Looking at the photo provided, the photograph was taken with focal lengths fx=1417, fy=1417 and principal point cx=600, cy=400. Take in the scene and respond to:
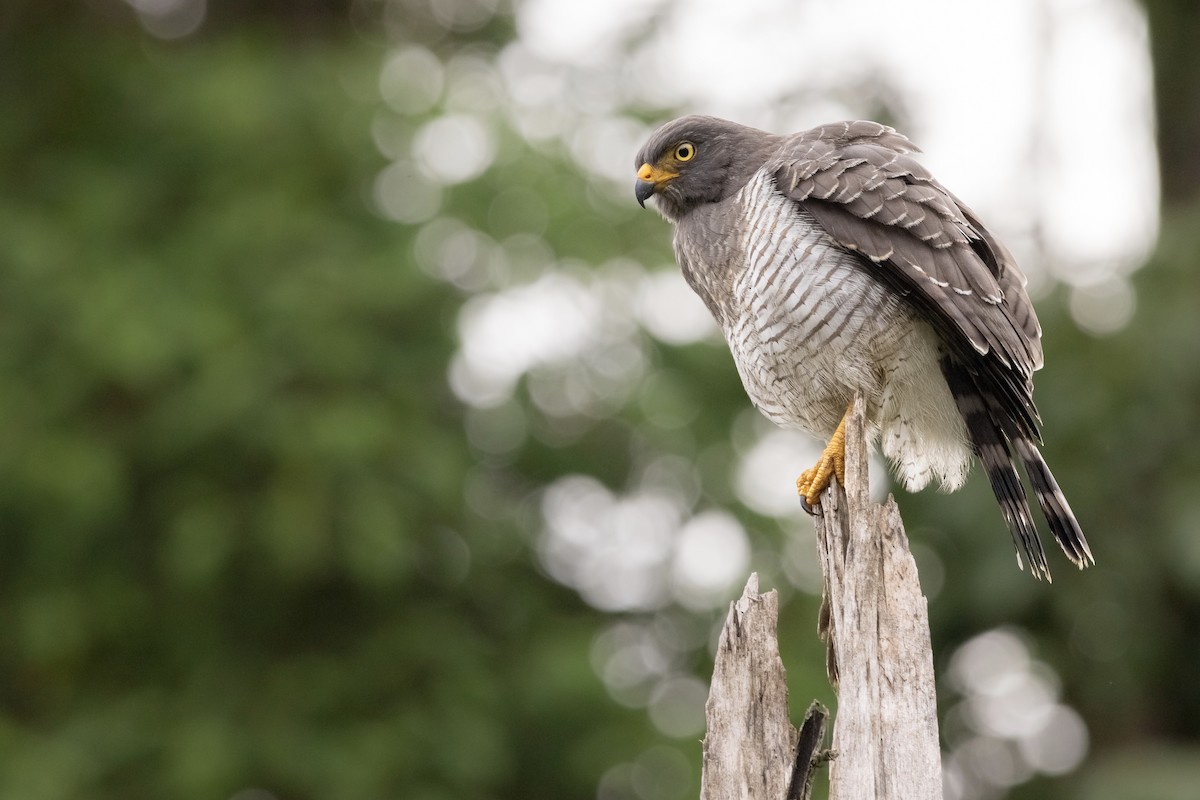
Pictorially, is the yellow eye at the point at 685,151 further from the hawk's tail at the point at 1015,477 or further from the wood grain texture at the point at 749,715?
the wood grain texture at the point at 749,715

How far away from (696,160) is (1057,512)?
1.75 m

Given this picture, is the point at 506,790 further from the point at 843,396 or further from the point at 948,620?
the point at 843,396

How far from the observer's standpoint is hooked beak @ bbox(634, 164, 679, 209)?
5.01m

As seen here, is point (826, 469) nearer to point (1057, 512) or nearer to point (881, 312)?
point (881, 312)

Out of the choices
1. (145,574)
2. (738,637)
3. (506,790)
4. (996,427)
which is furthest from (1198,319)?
(145,574)


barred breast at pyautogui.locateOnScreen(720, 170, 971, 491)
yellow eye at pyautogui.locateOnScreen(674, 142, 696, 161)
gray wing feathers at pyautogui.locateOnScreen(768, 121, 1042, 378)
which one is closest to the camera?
gray wing feathers at pyautogui.locateOnScreen(768, 121, 1042, 378)

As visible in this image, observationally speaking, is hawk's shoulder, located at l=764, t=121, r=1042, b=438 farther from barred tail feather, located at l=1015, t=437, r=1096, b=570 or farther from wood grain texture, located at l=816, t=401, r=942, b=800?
wood grain texture, located at l=816, t=401, r=942, b=800

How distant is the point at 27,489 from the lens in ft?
24.5

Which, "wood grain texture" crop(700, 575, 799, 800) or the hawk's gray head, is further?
the hawk's gray head

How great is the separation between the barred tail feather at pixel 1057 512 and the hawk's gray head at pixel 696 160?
4.58ft

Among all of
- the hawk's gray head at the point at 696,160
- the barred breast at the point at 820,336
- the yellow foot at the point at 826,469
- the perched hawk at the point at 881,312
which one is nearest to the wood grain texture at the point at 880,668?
the yellow foot at the point at 826,469

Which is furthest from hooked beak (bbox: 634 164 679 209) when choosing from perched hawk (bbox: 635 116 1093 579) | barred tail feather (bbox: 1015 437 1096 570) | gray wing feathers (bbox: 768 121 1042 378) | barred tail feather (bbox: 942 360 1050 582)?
barred tail feather (bbox: 1015 437 1096 570)

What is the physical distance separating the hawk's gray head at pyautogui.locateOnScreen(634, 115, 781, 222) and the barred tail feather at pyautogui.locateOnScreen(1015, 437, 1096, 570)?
140 cm

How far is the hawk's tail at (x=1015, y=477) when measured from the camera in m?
4.16
